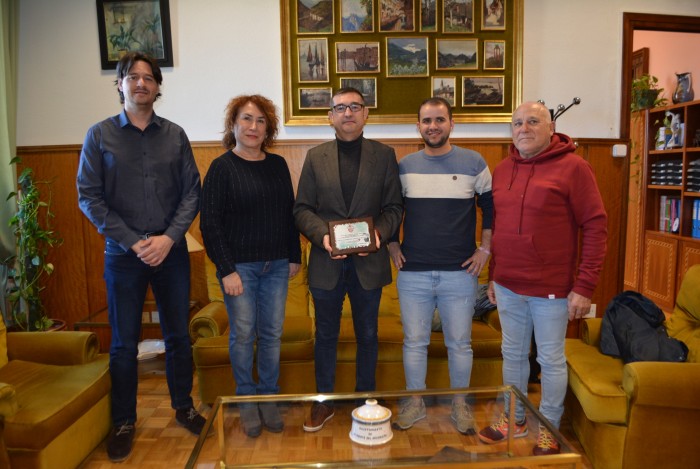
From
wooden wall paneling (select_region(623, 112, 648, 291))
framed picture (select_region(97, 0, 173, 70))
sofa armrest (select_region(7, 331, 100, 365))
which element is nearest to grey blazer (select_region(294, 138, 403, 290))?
sofa armrest (select_region(7, 331, 100, 365))

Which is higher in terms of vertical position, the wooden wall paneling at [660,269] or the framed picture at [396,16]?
the framed picture at [396,16]

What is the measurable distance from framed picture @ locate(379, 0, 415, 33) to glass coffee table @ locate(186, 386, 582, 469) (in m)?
2.48

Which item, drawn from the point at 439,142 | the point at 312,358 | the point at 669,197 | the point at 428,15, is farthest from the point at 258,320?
the point at 669,197

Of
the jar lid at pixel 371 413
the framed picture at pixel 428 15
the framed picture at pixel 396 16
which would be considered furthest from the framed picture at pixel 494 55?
the jar lid at pixel 371 413

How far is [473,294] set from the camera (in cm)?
221

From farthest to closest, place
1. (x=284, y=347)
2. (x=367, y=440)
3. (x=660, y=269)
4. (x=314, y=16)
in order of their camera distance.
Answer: (x=660, y=269) < (x=314, y=16) < (x=284, y=347) < (x=367, y=440)

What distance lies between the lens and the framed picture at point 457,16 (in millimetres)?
3326

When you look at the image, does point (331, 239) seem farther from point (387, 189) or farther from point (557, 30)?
point (557, 30)

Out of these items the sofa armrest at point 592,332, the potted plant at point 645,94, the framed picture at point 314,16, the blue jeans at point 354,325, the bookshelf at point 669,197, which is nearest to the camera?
the blue jeans at point 354,325

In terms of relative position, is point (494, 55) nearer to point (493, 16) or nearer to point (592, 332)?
point (493, 16)

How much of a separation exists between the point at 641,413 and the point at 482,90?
222cm

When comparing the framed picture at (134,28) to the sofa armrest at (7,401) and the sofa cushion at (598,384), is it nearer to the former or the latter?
the sofa armrest at (7,401)

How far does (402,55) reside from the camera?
3.35 metres

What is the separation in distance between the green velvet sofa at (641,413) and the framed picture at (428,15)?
7.58ft
